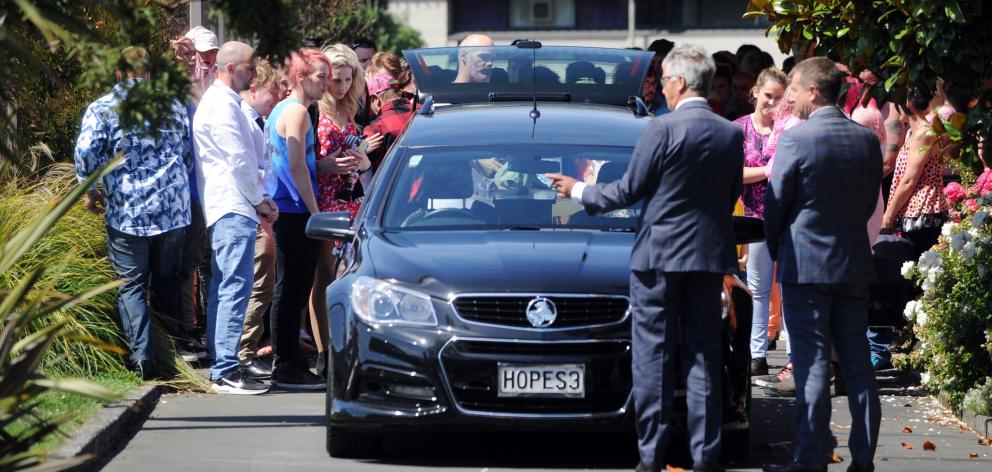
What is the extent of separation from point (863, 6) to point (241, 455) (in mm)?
3867

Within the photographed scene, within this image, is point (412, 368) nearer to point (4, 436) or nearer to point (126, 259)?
point (4, 436)

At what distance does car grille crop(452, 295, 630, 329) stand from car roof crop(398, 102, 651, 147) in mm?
1478

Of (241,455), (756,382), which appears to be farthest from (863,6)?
(241,455)

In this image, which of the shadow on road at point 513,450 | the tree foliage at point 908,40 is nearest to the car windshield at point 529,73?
the tree foliage at point 908,40

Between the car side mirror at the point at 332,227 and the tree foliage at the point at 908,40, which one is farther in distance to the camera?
the car side mirror at the point at 332,227

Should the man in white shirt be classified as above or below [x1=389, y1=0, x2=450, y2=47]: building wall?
A: above

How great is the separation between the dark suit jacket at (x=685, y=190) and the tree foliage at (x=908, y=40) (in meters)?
1.52

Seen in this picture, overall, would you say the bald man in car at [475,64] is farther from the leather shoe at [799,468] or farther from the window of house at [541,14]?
the window of house at [541,14]

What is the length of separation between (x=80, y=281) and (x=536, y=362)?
3.87m

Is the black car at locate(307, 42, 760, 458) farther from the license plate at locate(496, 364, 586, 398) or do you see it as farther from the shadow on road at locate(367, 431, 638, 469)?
the shadow on road at locate(367, 431, 638, 469)

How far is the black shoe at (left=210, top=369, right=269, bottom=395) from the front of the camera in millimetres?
9531

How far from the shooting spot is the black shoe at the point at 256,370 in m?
9.91

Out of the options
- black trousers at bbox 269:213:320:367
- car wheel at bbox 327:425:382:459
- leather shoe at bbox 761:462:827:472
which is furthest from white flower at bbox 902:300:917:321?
car wheel at bbox 327:425:382:459

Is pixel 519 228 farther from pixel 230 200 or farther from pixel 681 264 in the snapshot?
pixel 230 200
